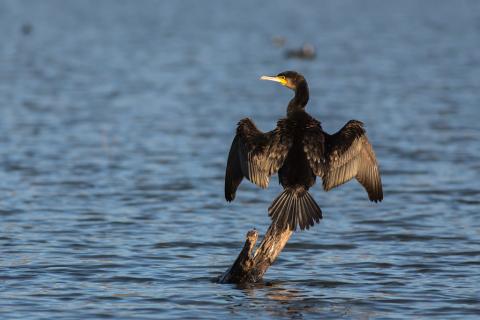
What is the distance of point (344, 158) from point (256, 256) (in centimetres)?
107

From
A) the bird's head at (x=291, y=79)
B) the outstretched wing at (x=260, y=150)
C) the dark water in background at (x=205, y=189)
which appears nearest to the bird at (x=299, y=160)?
the outstretched wing at (x=260, y=150)

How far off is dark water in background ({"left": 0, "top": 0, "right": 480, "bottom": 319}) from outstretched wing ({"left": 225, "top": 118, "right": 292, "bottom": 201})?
968mm

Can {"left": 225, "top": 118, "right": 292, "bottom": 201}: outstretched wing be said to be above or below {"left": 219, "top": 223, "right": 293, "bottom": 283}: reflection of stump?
above

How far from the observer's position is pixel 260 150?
9125 millimetres

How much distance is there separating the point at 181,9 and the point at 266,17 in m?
7.07

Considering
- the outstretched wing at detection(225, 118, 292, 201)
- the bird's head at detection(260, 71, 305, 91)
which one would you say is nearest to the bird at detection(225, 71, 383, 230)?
the outstretched wing at detection(225, 118, 292, 201)

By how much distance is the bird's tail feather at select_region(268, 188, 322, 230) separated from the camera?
348 inches

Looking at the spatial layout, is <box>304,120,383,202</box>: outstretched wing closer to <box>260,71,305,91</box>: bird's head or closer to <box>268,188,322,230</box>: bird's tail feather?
<box>268,188,322,230</box>: bird's tail feather

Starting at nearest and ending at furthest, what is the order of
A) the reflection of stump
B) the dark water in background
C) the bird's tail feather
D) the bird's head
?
the bird's tail feather, the reflection of stump, the dark water in background, the bird's head

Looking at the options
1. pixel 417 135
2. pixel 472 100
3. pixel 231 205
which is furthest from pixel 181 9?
pixel 231 205

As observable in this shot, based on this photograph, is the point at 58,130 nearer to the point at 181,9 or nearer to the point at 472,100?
the point at 472,100

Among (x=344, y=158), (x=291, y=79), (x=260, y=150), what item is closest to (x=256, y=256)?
(x=260, y=150)

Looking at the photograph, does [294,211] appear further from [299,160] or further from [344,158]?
[344,158]

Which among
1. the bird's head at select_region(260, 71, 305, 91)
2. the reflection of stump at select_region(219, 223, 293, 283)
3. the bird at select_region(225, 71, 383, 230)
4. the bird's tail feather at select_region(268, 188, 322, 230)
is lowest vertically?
the reflection of stump at select_region(219, 223, 293, 283)
